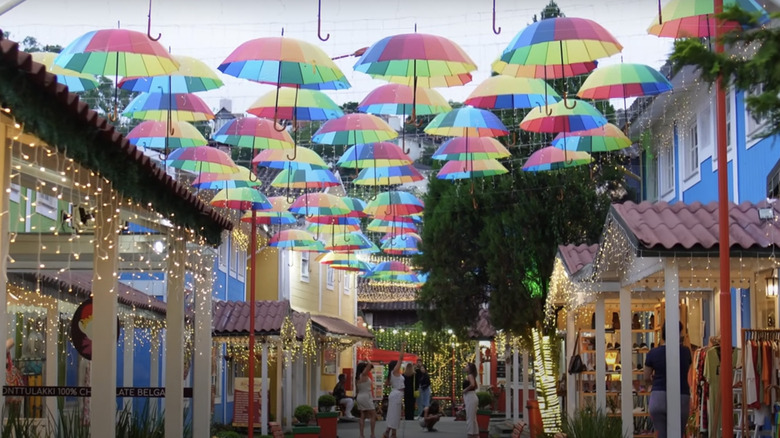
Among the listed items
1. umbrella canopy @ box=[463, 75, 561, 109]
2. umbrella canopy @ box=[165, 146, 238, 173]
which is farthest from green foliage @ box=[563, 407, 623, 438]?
umbrella canopy @ box=[165, 146, 238, 173]

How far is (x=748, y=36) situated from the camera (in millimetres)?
5777

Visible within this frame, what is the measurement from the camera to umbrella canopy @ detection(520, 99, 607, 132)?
1633 centimetres

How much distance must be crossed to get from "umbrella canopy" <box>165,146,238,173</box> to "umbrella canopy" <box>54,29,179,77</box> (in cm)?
378

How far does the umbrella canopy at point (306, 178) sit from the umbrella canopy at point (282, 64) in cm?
683

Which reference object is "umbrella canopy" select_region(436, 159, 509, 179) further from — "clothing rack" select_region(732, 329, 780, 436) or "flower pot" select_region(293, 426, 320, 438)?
"clothing rack" select_region(732, 329, 780, 436)

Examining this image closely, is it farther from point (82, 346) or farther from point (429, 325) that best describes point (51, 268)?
point (429, 325)

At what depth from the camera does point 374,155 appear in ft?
67.8

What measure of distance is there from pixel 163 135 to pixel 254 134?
1.46m

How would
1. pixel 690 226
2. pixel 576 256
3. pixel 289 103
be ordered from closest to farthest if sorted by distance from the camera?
pixel 690 226 → pixel 289 103 → pixel 576 256

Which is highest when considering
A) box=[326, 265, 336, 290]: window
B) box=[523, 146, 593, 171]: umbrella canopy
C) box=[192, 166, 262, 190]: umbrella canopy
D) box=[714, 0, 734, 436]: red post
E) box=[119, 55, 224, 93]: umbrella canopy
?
box=[119, 55, 224, 93]: umbrella canopy

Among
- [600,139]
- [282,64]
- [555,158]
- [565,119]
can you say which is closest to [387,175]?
[555,158]

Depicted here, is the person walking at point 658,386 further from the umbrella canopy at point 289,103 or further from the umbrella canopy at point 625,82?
the umbrella canopy at point 289,103

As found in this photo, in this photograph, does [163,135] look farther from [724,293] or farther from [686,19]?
[724,293]

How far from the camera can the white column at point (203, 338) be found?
1608cm
